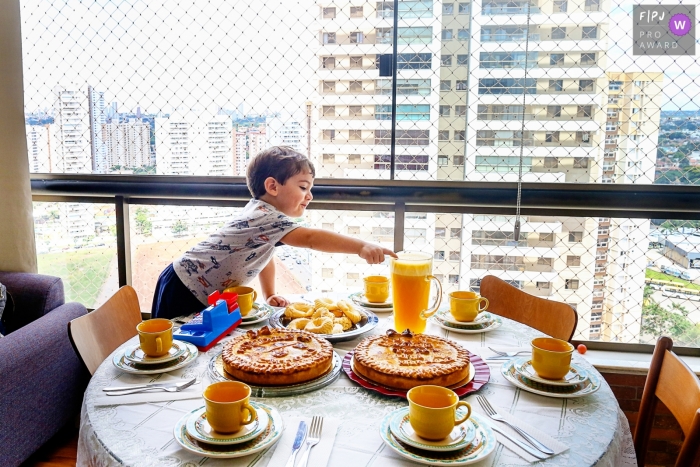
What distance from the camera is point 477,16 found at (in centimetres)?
240

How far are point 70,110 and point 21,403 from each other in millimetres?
1701

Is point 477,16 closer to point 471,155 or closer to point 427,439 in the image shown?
point 471,155

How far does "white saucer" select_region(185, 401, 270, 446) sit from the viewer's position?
0.88 m

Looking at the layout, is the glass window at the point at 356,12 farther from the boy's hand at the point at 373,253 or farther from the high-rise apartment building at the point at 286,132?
the boy's hand at the point at 373,253

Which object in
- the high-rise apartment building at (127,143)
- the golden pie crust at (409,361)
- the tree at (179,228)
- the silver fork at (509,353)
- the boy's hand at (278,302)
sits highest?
the high-rise apartment building at (127,143)

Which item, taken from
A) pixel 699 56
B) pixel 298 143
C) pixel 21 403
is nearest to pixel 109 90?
pixel 298 143

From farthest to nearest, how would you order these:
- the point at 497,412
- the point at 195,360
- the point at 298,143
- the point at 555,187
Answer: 1. the point at 298,143
2. the point at 555,187
3. the point at 195,360
4. the point at 497,412

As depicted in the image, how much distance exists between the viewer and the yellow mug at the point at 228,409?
35.2 inches

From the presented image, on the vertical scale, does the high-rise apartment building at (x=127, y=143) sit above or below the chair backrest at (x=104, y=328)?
above

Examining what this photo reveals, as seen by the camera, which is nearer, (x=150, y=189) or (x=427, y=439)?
(x=427, y=439)

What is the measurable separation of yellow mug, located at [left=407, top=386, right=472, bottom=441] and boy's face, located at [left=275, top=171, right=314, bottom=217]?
3.89ft

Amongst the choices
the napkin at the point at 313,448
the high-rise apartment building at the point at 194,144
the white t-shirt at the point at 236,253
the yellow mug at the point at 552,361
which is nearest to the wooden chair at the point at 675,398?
the yellow mug at the point at 552,361
